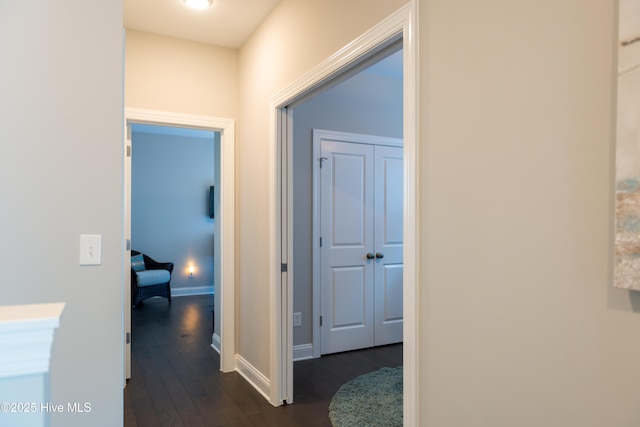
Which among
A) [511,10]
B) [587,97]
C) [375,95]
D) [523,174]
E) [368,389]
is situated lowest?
[368,389]

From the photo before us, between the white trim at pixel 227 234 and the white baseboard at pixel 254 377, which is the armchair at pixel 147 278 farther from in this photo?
the white baseboard at pixel 254 377

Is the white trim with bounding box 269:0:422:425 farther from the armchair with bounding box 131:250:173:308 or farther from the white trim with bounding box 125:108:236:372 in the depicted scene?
the armchair with bounding box 131:250:173:308

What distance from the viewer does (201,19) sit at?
3.24 meters

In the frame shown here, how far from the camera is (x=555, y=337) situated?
1.17 m

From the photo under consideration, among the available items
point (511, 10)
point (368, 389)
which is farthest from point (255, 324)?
point (511, 10)

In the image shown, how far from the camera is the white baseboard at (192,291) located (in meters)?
7.36

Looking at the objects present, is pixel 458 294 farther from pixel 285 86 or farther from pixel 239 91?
pixel 239 91

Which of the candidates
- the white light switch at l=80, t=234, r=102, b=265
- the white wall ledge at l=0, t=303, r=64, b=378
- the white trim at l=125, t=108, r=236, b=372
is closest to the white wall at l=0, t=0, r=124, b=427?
the white light switch at l=80, t=234, r=102, b=265

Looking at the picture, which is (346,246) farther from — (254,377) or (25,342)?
(25,342)

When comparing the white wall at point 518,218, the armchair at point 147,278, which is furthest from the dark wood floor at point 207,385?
the white wall at point 518,218

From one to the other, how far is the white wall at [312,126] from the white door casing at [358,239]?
93 mm

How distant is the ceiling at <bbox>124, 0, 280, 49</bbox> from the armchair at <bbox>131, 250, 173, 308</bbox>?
396 cm

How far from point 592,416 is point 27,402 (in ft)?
4.21

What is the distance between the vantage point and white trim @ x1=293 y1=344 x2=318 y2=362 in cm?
388
